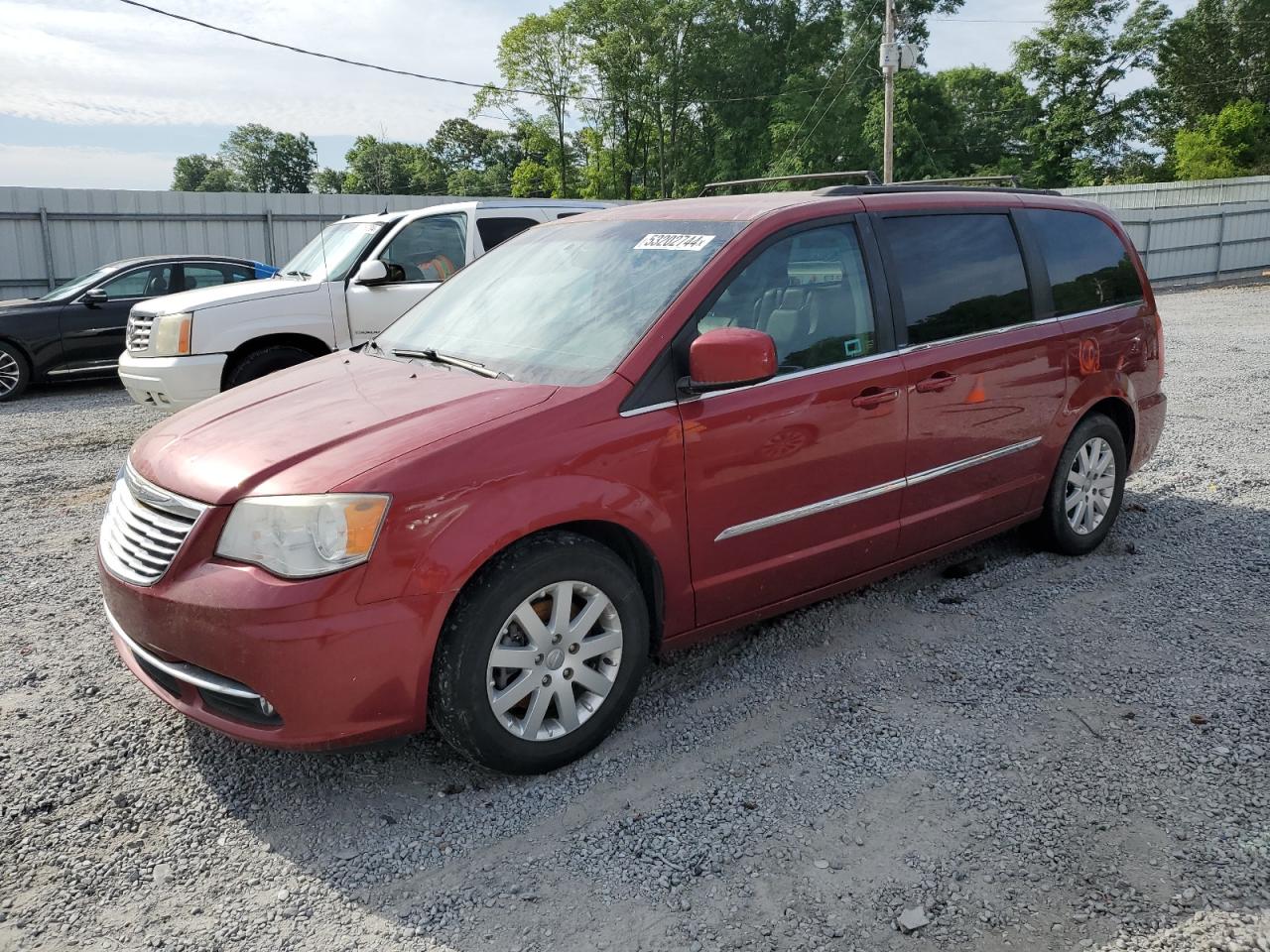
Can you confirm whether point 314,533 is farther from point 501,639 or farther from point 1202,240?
point 1202,240

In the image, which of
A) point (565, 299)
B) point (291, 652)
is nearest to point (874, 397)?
point (565, 299)

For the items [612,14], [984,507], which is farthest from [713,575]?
[612,14]

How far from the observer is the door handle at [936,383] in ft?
13.5

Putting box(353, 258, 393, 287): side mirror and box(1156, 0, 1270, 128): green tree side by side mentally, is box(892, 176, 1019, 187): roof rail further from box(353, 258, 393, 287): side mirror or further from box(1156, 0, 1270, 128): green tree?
box(1156, 0, 1270, 128): green tree

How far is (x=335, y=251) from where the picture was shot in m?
9.27

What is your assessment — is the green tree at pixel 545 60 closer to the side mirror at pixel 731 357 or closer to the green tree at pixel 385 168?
the green tree at pixel 385 168

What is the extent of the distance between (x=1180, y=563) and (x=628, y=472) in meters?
3.34

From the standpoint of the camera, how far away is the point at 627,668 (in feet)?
10.9

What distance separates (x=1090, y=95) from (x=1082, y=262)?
59.7 m

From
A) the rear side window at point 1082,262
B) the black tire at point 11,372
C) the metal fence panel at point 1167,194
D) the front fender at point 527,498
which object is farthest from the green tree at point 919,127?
the front fender at point 527,498

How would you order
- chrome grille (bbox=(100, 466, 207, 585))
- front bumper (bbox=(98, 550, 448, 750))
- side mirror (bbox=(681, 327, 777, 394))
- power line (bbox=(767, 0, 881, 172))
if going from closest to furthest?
front bumper (bbox=(98, 550, 448, 750)) → chrome grille (bbox=(100, 466, 207, 585)) → side mirror (bbox=(681, 327, 777, 394)) → power line (bbox=(767, 0, 881, 172))

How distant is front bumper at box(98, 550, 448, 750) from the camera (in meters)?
2.77

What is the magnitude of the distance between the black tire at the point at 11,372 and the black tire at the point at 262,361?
4757 millimetres

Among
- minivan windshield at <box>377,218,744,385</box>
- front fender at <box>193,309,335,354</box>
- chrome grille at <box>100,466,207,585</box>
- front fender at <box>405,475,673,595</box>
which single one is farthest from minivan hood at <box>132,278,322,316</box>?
front fender at <box>405,475,673,595</box>
